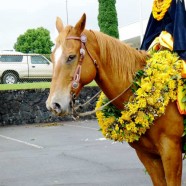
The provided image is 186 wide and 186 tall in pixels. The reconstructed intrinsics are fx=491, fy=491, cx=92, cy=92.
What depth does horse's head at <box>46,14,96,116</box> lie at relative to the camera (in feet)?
13.6

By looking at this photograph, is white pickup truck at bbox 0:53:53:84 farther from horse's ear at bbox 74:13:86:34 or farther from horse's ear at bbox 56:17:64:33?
horse's ear at bbox 74:13:86:34

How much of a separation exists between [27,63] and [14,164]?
16311mm

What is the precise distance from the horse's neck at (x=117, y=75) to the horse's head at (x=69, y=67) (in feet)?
0.58

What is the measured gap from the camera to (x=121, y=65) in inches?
182

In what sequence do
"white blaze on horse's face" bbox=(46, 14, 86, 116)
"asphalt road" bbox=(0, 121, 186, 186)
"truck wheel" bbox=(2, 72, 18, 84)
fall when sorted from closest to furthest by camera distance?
"white blaze on horse's face" bbox=(46, 14, 86, 116), "asphalt road" bbox=(0, 121, 186, 186), "truck wheel" bbox=(2, 72, 18, 84)

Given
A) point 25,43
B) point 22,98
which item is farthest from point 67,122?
point 25,43

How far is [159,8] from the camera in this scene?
506cm

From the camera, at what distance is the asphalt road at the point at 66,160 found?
303 inches

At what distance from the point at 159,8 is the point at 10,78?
20.5m

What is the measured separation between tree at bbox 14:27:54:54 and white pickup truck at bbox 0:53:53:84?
5358 cm

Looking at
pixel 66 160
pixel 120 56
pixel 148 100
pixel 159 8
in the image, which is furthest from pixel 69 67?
pixel 66 160

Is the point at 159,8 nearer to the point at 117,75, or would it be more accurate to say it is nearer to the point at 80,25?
the point at 117,75

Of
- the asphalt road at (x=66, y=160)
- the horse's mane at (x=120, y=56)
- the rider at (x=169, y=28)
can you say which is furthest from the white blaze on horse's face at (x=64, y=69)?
the asphalt road at (x=66, y=160)

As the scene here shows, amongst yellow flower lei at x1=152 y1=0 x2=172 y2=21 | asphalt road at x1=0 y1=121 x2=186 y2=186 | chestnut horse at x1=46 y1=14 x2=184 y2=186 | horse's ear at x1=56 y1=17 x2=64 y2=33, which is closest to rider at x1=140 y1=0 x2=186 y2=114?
yellow flower lei at x1=152 y1=0 x2=172 y2=21
